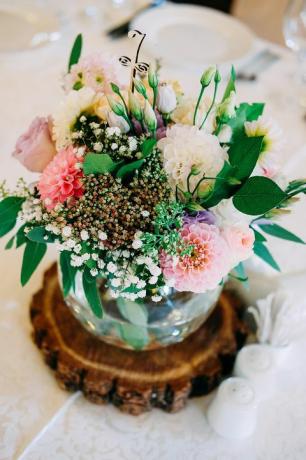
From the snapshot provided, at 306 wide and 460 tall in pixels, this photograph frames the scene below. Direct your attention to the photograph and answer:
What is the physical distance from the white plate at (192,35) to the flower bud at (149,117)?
83 centimetres

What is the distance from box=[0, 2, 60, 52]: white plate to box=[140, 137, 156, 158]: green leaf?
942 mm

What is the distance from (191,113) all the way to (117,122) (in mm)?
104

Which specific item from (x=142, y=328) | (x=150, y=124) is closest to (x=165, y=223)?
(x=150, y=124)

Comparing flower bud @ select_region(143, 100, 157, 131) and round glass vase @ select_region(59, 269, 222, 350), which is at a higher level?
flower bud @ select_region(143, 100, 157, 131)

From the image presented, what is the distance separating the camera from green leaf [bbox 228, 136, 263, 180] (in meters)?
0.68

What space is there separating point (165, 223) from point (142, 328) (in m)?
0.28

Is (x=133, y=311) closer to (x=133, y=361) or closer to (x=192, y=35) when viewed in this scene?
(x=133, y=361)

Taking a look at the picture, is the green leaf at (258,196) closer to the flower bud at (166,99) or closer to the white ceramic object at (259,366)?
the flower bud at (166,99)

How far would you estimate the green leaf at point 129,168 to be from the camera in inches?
25.6

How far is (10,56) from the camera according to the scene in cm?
140

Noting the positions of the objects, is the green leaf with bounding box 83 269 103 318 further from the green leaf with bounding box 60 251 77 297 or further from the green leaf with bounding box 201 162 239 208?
the green leaf with bounding box 201 162 239 208

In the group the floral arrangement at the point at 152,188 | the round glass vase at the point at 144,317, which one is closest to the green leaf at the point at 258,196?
the floral arrangement at the point at 152,188

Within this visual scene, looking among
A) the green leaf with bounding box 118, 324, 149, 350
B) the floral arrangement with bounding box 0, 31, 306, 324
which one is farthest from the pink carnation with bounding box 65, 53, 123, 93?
the green leaf with bounding box 118, 324, 149, 350

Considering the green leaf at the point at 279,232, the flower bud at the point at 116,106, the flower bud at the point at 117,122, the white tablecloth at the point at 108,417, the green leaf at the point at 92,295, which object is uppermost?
the flower bud at the point at 116,106
